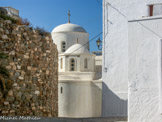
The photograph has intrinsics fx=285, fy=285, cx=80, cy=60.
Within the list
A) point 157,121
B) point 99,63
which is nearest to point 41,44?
point 157,121

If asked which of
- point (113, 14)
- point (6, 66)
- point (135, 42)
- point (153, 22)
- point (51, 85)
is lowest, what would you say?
point (51, 85)

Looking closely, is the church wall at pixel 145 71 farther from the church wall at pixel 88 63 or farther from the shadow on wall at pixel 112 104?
the church wall at pixel 88 63

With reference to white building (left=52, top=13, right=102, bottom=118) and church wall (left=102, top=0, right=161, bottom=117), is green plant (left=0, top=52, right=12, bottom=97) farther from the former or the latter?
white building (left=52, top=13, right=102, bottom=118)

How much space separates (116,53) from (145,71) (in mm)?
6003

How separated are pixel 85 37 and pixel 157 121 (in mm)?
19372

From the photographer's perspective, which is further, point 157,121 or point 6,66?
point 6,66

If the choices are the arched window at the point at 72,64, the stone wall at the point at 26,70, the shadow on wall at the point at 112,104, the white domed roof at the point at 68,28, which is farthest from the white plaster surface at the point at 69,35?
the stone wall at the point at 26,70

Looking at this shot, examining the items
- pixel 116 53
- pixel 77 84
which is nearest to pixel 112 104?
pixel 116 53

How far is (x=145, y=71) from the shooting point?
7633 millimetres

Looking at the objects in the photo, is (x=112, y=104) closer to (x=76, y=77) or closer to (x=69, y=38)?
(x=76, y=77)

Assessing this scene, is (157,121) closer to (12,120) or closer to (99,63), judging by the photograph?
(12,120)

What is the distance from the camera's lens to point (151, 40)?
759cm

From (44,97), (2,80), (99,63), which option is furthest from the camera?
(99,63)

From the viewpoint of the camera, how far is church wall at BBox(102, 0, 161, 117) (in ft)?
43.7
